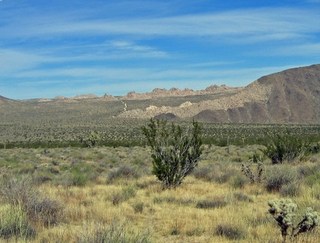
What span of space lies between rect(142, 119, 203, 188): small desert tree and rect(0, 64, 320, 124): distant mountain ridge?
396ft

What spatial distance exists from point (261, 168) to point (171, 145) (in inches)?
125

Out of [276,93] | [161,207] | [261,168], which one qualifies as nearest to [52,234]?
[161,207]

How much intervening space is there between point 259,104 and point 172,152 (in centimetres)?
13455

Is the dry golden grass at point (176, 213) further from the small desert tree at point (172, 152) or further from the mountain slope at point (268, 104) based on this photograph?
the mountain slope at point (268, 104)

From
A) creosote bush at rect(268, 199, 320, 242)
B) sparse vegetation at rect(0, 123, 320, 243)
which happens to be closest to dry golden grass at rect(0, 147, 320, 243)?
sparse vegetation at rect(0, 123, 320, 243)

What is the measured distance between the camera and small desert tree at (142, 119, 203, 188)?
12.1m

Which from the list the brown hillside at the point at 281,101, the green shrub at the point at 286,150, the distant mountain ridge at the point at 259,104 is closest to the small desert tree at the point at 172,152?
the green shrub at the point at 286,150

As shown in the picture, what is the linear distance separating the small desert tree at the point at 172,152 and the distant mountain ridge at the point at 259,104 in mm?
120680

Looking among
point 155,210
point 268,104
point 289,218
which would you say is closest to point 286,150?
point 155,210

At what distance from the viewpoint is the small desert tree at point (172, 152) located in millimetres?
12086

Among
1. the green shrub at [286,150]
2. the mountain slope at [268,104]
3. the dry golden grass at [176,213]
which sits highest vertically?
the mountain slope at [268,104]

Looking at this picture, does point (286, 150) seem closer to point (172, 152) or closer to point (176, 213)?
point (172, 152)

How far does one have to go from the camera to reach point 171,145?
520 inches

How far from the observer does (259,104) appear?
142m
